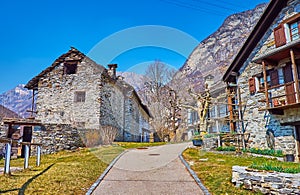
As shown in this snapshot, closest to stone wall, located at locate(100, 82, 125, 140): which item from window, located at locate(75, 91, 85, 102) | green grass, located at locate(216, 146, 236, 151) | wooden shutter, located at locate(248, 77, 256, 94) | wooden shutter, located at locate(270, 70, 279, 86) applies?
window, located at locate(75, 91, 85, 102)

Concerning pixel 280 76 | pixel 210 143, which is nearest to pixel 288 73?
pixel 280 76

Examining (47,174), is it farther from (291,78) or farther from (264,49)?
(264,49)

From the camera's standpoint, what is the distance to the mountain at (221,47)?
3812 cm

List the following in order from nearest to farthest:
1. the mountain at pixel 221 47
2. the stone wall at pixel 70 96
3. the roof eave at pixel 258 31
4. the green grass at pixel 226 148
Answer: the roof eave at pixel 258 31, the green grass at pixel 226 148, the stone wall at pixel 70 96, the mountain at pixel 221 47

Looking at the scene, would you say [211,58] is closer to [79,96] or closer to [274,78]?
[79,96]

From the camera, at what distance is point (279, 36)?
12000mm

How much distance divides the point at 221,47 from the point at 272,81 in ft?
176

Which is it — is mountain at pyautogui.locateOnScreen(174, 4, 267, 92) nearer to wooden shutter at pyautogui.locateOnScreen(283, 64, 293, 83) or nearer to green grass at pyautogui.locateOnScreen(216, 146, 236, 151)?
green grass at pyautogui.locateOnScreen(216, 146, 236, 151)

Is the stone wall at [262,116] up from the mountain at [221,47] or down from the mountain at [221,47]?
down

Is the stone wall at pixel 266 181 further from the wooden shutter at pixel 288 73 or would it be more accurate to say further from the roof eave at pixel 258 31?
the roof eave at pixel 258 31

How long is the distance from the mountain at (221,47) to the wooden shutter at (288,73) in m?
19.1

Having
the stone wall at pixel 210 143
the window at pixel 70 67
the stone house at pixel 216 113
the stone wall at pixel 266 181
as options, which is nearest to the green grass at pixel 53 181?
the stone wall at pixel 266 181

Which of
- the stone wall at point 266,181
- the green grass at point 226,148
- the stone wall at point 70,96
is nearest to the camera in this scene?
the stone wall at point 266,181

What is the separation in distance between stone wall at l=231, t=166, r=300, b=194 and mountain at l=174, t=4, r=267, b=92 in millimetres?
24746
